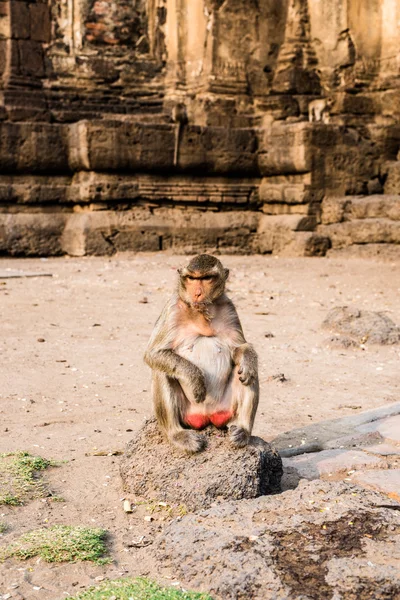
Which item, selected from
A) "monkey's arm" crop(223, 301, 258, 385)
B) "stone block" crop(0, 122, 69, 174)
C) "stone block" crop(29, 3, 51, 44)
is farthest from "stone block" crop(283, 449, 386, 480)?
"stone block" crop(29, 3, 51, 44)

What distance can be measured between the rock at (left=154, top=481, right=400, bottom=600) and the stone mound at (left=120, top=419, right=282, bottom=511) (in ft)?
0.82

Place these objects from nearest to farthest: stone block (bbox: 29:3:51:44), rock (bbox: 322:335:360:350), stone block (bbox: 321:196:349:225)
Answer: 1. rock (bbox: 322:335:360:350)
2. stone block (bbox: 321:196:349:225)
3. stone block (bbox: 29:3:51:44)

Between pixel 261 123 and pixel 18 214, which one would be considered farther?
pixel 261 123

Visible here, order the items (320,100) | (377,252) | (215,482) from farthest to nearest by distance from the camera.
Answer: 1. (320,100)
2. (377,252)
3. (215,482)

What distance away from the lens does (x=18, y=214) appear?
1287 cm

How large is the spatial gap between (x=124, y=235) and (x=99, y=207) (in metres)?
0.64

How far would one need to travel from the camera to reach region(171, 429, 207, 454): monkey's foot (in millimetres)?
3574

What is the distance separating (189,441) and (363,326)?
3882mm

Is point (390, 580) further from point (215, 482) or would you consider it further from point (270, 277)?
point (270, 277)

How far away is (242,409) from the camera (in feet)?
11.8

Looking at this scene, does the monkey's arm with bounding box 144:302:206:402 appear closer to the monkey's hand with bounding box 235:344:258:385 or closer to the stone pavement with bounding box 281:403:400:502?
the monkey's hand with bounding box 235:344:258:385

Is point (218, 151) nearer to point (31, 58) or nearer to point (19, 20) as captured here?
point (31, 58)

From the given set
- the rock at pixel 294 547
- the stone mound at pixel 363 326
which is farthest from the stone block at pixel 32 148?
the rock at pixel 294 547

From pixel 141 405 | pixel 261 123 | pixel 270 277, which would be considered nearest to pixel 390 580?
pixel 141 405
